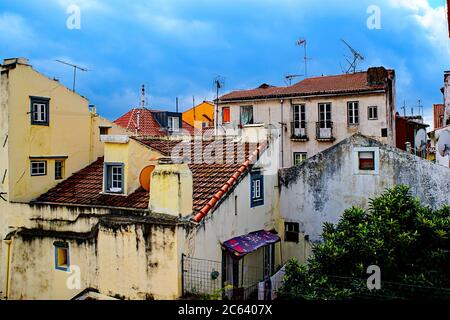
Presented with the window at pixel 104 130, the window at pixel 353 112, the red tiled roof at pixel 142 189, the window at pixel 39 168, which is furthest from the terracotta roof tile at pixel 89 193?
the window at pixel 353 112

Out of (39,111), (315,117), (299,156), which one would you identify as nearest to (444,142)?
(315,117)

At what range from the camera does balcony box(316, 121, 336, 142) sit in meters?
32.1

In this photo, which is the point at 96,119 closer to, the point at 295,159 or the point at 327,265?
the point at 327,265

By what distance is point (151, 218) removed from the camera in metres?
14.0

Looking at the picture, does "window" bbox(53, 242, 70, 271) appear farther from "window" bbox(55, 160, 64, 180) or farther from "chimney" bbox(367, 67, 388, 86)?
"chimney" bbox(367, 67, 388, 86)

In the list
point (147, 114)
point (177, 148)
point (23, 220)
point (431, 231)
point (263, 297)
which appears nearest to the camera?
point (431, 231)

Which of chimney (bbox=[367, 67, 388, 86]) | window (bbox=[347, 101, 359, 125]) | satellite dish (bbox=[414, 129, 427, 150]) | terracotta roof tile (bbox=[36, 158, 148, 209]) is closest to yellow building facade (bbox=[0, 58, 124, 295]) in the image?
terracotta roof tile (bbox=[36, 158, 148, 209])

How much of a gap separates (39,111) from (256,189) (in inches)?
368

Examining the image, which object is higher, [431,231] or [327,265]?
[431,231]

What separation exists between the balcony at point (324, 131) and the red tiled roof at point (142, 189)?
1400 centimetres

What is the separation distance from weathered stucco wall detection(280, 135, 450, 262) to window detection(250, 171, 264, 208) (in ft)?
5.54

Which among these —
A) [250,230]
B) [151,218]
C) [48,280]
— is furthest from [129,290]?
[250,230]

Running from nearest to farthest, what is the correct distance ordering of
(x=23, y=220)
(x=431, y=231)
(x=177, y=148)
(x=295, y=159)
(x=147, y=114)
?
(x=431, y=231), (x=23, y=220), (x=177, y=148), (x=295, y=159), (x=147, y=114)
